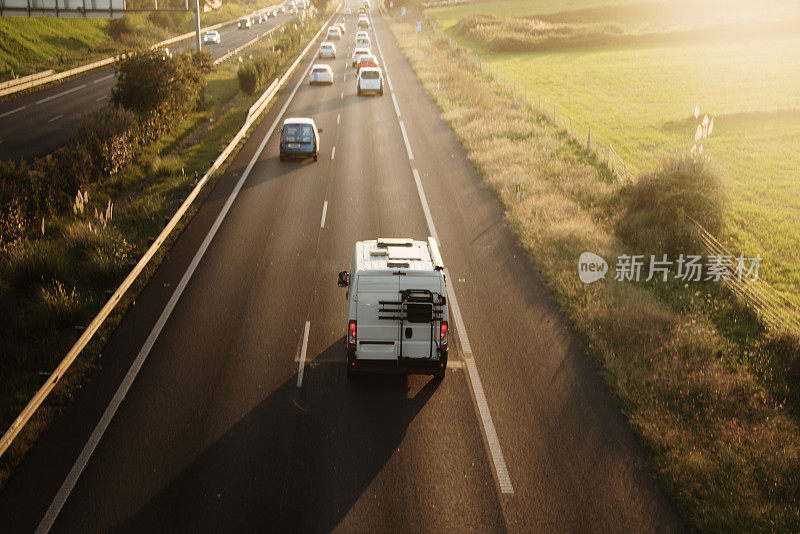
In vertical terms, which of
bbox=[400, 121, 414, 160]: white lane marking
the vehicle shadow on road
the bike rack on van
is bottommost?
the vehicle shadow on road

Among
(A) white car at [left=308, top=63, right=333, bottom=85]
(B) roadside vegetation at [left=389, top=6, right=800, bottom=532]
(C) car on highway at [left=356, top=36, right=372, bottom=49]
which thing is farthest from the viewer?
(C) car on highway at [left=356, top=36, right=372, bottom=49]

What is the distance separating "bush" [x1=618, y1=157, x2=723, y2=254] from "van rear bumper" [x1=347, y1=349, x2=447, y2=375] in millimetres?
9081

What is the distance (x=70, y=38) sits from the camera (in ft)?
202

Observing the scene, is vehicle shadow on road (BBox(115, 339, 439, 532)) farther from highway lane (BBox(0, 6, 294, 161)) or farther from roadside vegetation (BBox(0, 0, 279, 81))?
roadside vegetation (BBox(0, 0, 279, 81))

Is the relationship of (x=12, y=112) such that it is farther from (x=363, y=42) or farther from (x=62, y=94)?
(x=363, y=42)

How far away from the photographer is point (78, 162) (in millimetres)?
20516

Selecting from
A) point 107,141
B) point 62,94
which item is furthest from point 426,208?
point 62,94

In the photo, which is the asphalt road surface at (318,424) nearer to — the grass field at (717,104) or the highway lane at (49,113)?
the grass field at (717,104)

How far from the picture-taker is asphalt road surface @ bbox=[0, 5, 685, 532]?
859cm

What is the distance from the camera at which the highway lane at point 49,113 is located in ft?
87.1

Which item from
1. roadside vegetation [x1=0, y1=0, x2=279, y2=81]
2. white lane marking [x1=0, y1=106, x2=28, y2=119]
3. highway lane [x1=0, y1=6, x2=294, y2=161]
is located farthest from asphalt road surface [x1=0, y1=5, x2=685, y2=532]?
roadside vegetation [x1=0, y1=0, x2=279, y2=81]

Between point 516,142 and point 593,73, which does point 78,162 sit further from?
point 593,73

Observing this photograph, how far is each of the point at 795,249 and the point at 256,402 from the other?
620 inches

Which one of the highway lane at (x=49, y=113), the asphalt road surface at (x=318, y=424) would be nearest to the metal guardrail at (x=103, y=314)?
the asphalt road surface at (x=318, y=424)
